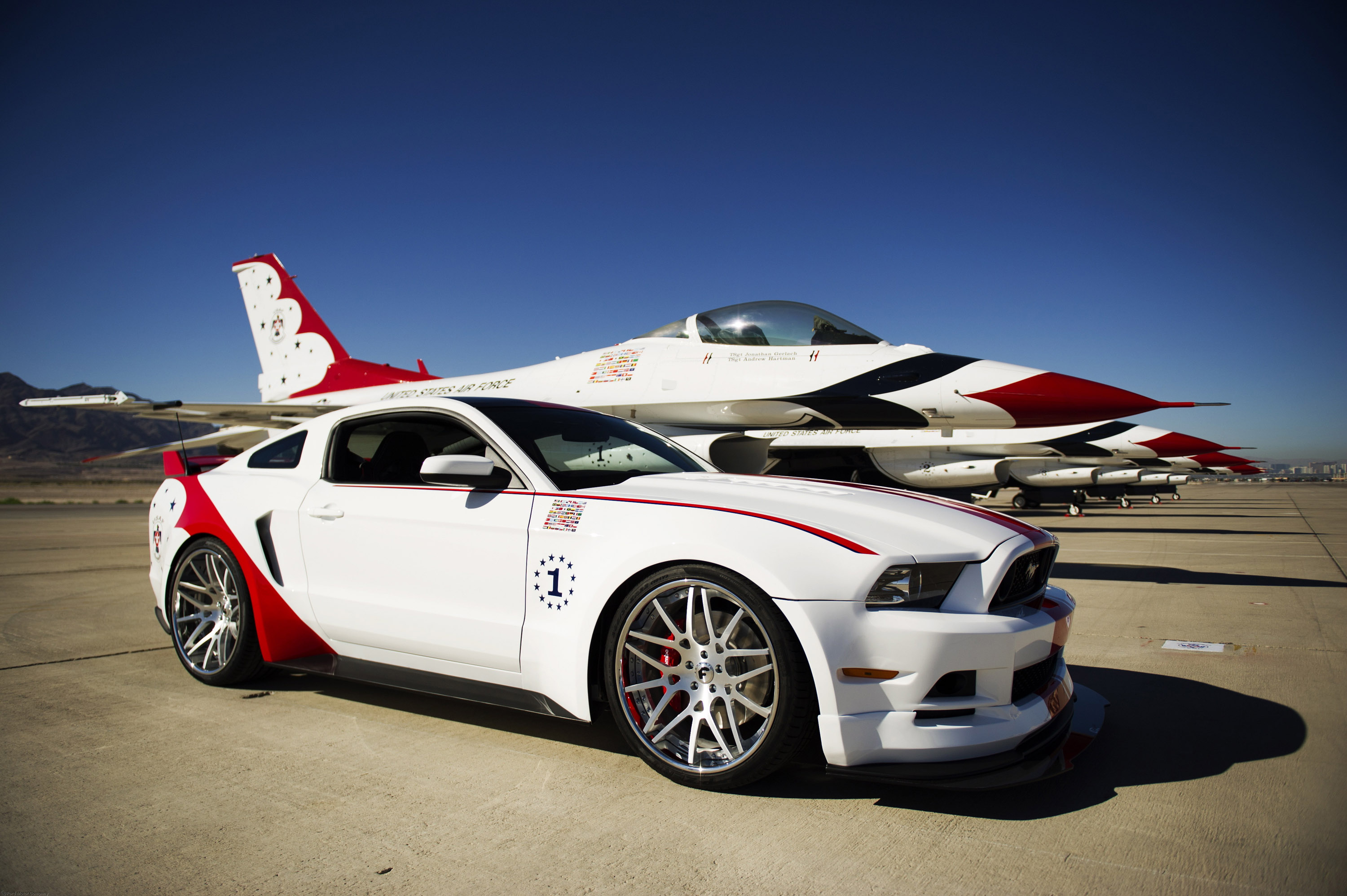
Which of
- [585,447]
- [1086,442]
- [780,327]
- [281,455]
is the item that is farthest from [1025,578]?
[1086,442]

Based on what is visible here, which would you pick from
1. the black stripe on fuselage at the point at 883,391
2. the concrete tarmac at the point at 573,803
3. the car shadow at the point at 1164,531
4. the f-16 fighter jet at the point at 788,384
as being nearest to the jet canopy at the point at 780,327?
the f-16 fighter jet at the point at 788,384

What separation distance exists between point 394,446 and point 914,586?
8.68ft

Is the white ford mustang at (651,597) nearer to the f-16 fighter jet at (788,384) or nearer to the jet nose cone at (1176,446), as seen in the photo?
the f-16 fighter jet at (788,384)

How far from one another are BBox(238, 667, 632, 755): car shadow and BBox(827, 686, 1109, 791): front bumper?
0.99 m

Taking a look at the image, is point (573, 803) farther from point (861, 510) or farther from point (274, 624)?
point (274, 624)

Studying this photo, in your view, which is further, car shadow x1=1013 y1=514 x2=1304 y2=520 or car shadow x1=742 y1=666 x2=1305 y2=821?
car shadow x1=1013 y1=514 x2=1304 y2=520

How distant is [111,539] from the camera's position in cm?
1189

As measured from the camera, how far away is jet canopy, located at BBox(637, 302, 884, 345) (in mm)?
9039

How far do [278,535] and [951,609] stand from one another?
117 inches

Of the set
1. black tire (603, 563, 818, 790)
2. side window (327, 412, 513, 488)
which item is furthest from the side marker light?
side window (327, 412, 513, 488)

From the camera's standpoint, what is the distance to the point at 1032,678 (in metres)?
2.37

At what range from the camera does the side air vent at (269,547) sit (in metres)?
3.42

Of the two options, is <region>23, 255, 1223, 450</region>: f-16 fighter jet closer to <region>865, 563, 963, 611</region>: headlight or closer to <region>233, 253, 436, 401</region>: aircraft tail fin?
<region>233, 253, 436, 401</region>: aircraft tail fin

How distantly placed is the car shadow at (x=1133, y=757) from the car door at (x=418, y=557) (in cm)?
117
